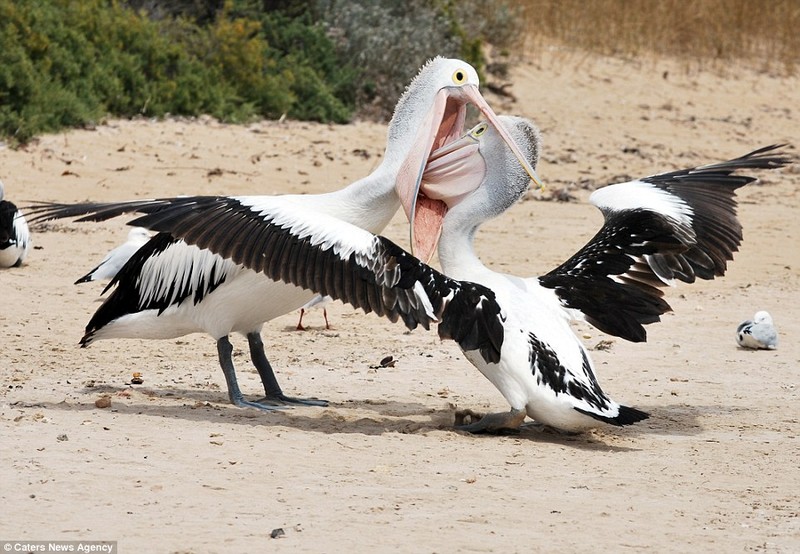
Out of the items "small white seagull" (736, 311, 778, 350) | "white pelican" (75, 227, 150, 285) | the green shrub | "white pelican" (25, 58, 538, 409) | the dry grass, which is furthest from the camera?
the dry grass

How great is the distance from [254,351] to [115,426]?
93 centimetres

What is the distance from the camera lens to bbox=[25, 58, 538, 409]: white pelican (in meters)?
4.73

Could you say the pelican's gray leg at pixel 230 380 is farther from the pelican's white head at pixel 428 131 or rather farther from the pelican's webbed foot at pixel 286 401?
the pelican's white head at pixel 428 131

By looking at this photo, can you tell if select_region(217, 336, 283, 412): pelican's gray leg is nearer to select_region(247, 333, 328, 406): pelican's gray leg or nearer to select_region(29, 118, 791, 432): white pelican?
select_region(247, 333, 328, 406): pelican's gray leg

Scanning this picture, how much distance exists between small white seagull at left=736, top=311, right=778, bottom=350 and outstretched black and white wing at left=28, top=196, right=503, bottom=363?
7.30 feet

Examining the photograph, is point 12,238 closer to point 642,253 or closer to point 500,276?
point 500,276

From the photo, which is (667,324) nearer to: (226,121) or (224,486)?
(224,486)

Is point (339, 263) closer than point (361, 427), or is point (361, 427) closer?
point (339, 263)

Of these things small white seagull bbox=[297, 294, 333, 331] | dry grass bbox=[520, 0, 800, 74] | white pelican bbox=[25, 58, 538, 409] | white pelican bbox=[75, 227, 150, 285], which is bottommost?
small white seagull bbox=[297, 294, 333, 331]

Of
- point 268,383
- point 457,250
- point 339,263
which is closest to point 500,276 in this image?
point 457,250

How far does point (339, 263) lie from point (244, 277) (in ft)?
1.88

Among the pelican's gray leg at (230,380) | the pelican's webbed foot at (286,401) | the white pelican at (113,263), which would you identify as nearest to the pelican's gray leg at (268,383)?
the pelican's webbed foot at (286,401)

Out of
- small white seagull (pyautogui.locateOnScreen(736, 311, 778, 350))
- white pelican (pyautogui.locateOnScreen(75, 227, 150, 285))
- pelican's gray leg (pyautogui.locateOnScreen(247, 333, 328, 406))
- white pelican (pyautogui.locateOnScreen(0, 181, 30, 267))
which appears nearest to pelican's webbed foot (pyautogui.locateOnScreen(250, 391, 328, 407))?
pelican's gray leg (pyautogui.locateOnScreen(247, 333, 328, 406))

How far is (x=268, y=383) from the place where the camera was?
16.7ft
